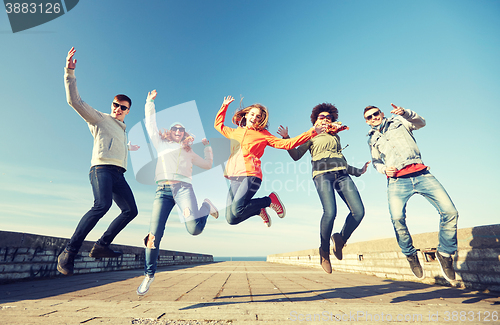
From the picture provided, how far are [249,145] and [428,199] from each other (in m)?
2.34

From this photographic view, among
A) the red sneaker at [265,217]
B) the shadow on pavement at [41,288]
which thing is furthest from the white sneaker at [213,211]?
the shadow on pavement at [41,288]

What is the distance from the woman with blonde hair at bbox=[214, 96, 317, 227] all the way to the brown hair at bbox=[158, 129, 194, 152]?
1.29 feet

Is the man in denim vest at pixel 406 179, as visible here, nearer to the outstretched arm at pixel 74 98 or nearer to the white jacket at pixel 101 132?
the white jacket at pixel 101 132

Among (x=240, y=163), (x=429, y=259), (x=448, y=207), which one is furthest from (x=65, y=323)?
(x=429, y=259)

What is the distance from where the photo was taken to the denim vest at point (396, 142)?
11.1 ft

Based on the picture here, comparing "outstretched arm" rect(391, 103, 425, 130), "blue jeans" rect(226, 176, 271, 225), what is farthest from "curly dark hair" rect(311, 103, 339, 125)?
"blue jeans" rect(226, 176, 271, 225)

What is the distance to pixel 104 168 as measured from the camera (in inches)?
115

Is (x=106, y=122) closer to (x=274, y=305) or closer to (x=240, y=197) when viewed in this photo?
(x=240, y=197)

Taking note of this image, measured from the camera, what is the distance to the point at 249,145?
335 cm

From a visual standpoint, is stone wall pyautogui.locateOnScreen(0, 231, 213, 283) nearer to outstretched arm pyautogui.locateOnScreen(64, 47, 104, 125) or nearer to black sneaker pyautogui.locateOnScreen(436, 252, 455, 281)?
outstretched arm pyautogui.locateOnScreen(64, 47, 104, 125)

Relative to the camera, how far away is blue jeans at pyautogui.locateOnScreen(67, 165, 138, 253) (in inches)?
109

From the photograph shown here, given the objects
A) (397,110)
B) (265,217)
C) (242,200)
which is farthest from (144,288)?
(397,110)

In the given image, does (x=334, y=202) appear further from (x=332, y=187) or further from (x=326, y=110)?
(x=326, y=110)

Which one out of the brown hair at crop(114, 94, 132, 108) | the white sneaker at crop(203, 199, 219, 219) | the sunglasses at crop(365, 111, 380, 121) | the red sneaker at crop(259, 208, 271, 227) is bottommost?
the red sneaker at crop(259, 208, 271, 227)
